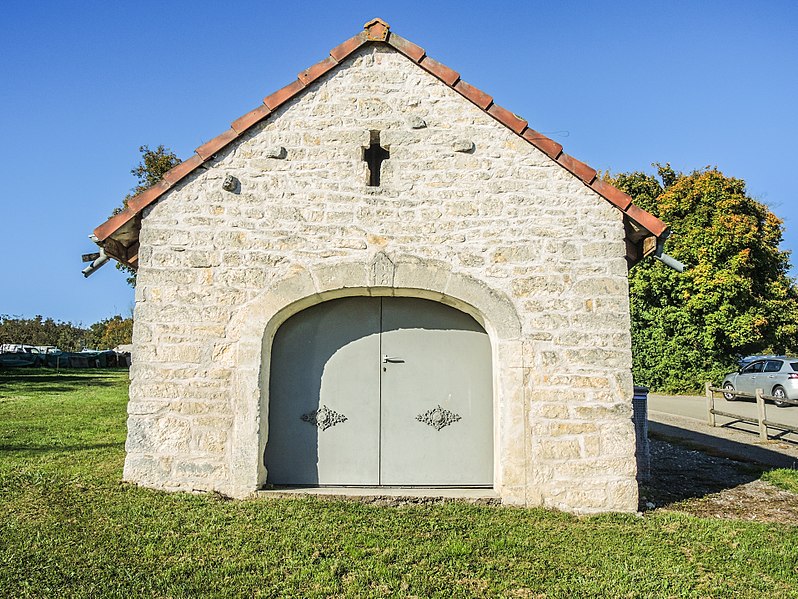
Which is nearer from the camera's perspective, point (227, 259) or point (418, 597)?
point (418, 597)

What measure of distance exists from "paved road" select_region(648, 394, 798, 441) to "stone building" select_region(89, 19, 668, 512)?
9.05 m

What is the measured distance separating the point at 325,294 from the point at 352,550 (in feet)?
8.61

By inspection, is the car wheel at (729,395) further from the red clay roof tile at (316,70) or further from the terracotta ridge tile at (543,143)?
the red clay roof tile at (316,70)

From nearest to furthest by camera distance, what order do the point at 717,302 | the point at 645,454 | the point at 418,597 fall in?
the point at 418,597, the point at 645,454, the point at 717,302

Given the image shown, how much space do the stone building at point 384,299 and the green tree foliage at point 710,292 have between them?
17.3 metres

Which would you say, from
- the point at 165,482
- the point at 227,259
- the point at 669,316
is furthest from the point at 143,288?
the point at 669,316

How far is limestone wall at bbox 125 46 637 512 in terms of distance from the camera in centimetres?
592

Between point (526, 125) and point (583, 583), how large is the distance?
441cm

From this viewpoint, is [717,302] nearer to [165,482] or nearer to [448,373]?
[448,373]

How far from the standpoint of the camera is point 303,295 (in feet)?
20.1

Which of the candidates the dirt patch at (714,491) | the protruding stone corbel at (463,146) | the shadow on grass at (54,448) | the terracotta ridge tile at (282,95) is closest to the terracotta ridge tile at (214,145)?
the terracotta ridge tile at (282,95)

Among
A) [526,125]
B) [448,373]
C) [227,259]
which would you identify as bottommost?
[448,373]

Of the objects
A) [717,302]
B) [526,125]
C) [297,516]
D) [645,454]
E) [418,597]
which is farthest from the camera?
[717,302]

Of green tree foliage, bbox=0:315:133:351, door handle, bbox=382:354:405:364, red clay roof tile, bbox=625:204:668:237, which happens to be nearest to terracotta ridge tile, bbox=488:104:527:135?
red clay roof tile, bbox=625:204:668:237
